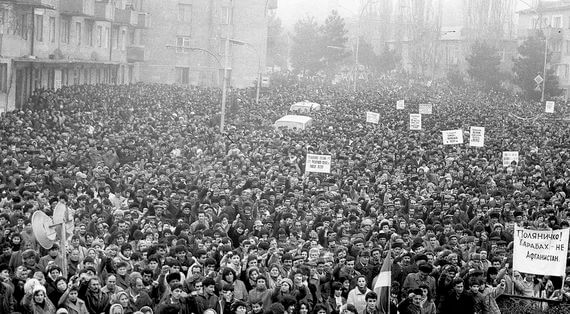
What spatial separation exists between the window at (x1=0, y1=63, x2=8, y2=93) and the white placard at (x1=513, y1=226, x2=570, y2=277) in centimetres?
Answer: 2722

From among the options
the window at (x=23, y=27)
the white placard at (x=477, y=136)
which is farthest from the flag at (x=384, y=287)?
the window at (x=23, y=27)

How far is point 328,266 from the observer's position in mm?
14422

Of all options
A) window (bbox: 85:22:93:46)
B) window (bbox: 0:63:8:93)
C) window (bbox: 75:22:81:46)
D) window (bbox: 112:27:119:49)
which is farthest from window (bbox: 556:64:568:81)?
window (bbox: 0:63:8:93)

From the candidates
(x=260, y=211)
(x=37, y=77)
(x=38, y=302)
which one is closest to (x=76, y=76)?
(x=37, y=77)

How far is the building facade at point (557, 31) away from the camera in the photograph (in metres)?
81.4

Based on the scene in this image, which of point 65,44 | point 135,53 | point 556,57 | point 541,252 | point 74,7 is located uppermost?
point 74,7

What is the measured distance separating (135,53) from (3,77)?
25.5 metres

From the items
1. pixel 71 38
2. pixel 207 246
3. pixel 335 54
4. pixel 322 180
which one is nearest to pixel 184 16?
pixel 335 54

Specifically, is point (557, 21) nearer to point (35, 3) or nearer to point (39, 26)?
point (39, 26)

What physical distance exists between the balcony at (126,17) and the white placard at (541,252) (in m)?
47.4

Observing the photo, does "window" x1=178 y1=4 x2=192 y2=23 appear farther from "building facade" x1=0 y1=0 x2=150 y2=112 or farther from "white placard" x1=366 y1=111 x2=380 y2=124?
"white placard" x1=366 y1=111 x2=380 y2=124

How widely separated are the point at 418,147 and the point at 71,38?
79.8 ft

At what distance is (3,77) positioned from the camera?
38.6m

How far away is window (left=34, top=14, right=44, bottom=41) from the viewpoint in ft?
147
